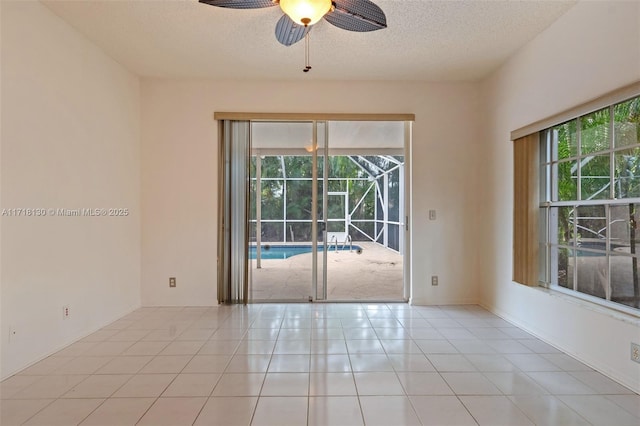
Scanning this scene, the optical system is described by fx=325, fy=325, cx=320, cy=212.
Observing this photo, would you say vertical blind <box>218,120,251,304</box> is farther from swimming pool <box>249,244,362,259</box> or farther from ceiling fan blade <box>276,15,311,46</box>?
ceiling fan blade <box>276,15,311,46</box>

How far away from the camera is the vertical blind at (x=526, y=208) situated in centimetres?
311

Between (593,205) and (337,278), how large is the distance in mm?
3322

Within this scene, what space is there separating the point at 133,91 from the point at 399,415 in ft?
13.6

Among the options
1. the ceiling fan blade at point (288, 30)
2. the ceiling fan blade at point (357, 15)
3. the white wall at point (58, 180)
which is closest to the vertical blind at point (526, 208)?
A: the ceiling fan blade at point (357, 15)

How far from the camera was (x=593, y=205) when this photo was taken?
2.52 meters

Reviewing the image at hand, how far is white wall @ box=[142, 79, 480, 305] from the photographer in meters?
3.92

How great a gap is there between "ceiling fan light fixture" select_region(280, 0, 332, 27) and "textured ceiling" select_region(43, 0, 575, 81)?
0.68 metres

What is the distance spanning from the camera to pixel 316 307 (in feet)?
12.8

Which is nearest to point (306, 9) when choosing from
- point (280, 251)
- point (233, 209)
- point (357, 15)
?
point (357, 15)

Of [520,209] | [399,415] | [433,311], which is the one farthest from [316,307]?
[520,209]

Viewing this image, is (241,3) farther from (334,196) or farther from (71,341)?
(71,341)

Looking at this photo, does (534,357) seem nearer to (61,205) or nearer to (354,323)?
(354,323)

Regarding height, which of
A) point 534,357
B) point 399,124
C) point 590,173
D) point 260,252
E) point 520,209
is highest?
point 399,124

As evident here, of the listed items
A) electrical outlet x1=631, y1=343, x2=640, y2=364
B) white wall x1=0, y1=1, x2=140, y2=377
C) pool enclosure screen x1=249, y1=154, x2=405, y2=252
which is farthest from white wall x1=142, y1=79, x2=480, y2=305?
electrical outlet x1=631, y1=343, x2=640, y2=364
